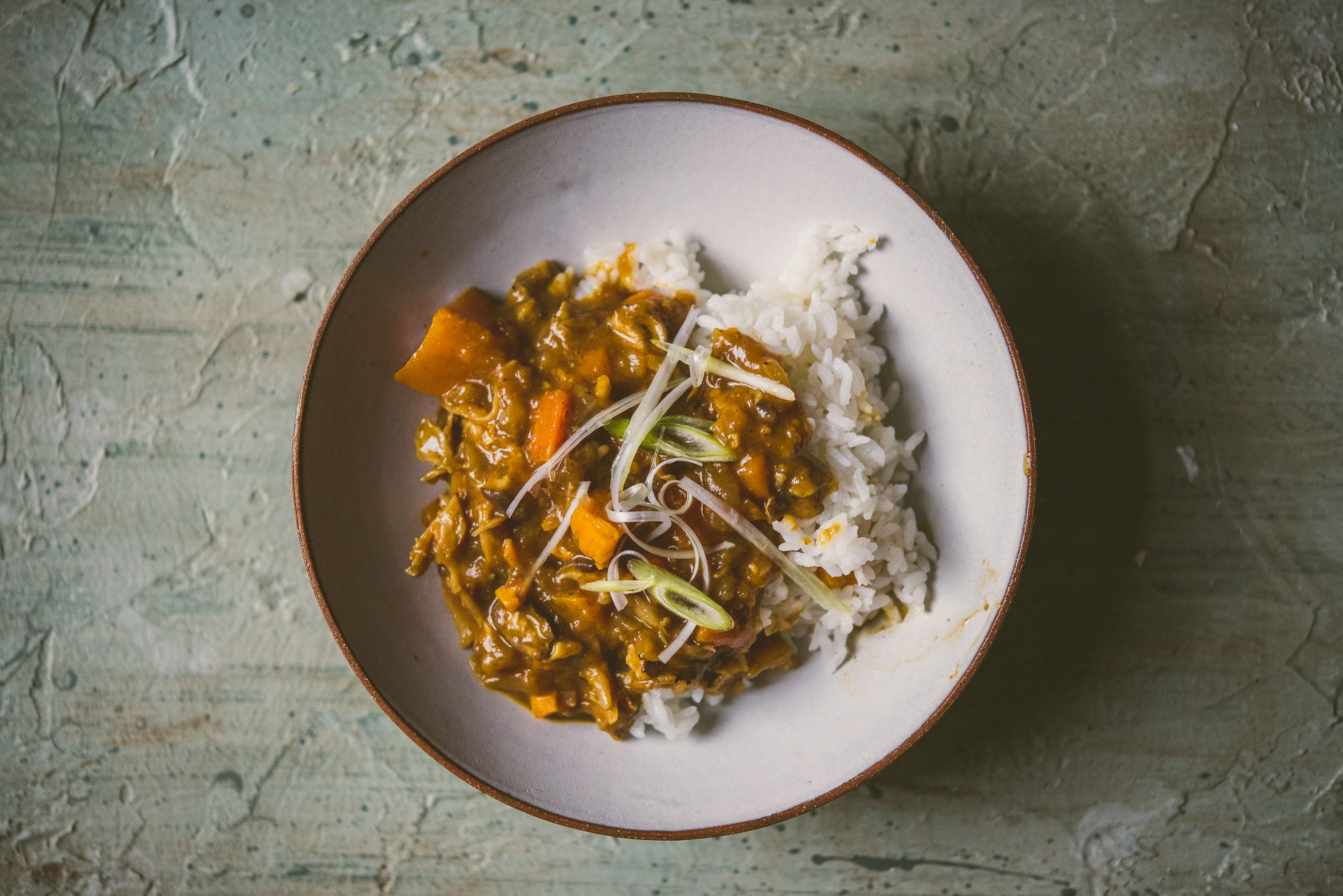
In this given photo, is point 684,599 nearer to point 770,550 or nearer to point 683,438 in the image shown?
point 770,550

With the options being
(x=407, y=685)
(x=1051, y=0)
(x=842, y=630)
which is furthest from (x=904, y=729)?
(x=1051, y=0)

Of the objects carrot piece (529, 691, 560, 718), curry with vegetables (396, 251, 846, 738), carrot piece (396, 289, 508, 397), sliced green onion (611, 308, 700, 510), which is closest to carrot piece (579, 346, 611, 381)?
curry with vegetables (396, 251, 846, 738)

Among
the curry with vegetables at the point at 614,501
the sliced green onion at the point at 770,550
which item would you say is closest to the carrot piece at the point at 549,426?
the curry with vegetables at the point at 614,501

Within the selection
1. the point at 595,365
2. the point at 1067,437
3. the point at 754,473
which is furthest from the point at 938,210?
the point at 595,365

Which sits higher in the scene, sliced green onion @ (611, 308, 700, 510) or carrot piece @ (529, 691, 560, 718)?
sliced green onion @ (611, 308, 700, 510)

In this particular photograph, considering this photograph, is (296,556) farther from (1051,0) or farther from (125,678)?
(1051,0)

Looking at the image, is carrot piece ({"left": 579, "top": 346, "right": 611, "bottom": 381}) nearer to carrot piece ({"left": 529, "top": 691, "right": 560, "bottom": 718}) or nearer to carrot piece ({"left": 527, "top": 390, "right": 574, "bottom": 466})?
carrot piece ({"left": 527, "top": 390, "right": 574, "bottom": 466})

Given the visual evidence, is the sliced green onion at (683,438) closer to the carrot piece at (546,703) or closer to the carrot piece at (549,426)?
the carrot piece at (549,426)
